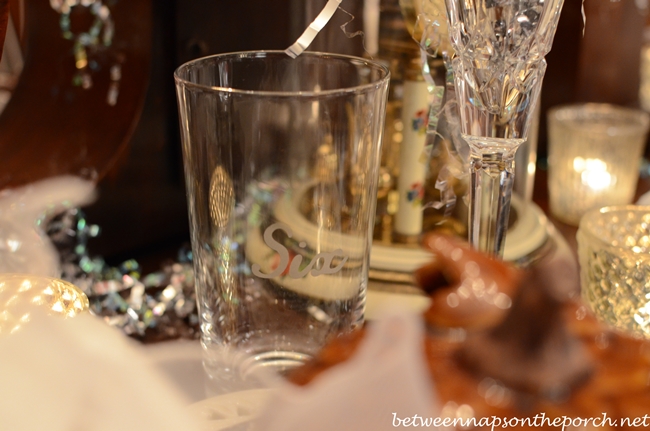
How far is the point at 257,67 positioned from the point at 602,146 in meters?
0.46

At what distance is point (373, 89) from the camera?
29cm

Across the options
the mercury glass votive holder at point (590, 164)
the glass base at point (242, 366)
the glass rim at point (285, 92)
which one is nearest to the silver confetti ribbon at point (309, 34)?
the glass rim at point (285, 92)

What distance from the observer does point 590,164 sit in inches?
27.1

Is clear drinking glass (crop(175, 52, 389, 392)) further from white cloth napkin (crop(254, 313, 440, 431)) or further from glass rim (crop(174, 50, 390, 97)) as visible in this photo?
white cloth napkin (crop(254, 313, 440, 431))

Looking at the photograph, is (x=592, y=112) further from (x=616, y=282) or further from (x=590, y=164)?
(x=616, y=282)

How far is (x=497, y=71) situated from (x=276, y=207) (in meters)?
0.12

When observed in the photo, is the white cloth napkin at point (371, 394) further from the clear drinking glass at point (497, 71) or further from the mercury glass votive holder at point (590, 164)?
the mercury glass votive holder at point (590, 164)

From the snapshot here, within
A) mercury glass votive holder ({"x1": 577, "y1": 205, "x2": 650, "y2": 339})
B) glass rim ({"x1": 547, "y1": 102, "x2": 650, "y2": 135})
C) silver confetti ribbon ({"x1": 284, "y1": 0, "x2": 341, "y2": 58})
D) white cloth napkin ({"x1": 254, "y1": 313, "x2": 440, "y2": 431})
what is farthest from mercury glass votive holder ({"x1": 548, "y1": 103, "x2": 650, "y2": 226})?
white cloth napkin ({"x1": 254, "y1": 313, "x2": 440, "y2": 431})

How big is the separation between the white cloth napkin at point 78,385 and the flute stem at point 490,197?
0.19 meters

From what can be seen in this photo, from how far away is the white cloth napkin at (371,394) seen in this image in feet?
0.58

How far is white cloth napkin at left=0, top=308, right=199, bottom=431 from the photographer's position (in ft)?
0.68

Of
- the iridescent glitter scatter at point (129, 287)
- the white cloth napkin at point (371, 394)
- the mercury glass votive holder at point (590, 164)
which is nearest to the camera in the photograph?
the white cloth napkin at point (371, 394)

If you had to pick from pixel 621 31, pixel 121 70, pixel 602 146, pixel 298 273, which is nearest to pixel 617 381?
pixel 298 273

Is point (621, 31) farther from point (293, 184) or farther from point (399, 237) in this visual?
point (293, 184)
